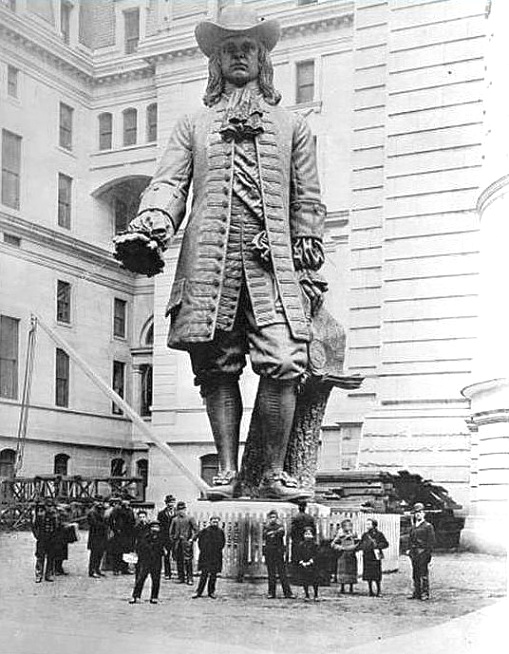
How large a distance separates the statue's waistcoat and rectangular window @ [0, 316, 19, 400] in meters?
1.96

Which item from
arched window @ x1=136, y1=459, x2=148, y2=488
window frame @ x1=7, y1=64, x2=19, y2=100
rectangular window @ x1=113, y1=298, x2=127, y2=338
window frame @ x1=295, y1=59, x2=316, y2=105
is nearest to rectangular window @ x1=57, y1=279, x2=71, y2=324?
rectangular window @ x1=113, y1=298, x2=127, y2=338

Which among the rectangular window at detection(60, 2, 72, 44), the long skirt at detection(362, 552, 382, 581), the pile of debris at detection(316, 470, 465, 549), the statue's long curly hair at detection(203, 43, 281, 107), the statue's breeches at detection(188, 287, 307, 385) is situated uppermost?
the rectangular window at detection(60, 2, 72, 44)

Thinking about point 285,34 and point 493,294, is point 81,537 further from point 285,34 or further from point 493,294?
point 285,34

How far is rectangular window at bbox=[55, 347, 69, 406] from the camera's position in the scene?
17.0ft

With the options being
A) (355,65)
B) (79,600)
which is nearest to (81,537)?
(79,600)

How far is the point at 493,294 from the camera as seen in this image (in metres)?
4.53

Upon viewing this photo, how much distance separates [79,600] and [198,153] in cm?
141

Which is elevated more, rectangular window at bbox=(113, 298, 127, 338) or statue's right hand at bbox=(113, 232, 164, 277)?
rectangular window at bbox=(113, 298, 127, 338)

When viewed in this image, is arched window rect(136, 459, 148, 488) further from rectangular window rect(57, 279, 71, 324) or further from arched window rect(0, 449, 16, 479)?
rectangular window rect(57, 279, 71, 324)

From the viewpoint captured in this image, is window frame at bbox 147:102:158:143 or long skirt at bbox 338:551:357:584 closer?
long skirt at bbox 338:551:357:584

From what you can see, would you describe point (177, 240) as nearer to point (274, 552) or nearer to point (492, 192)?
point (492, 192)

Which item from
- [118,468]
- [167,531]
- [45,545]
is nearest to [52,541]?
[45,545]

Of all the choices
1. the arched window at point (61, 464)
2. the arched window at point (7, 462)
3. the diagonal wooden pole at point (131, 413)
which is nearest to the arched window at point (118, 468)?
the diagonal wooden pole at point (131, 413)

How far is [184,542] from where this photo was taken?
10.8ft
